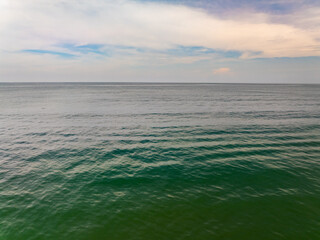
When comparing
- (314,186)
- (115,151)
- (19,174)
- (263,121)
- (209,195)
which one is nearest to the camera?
(209,195)

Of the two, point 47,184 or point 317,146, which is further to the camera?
point 317,146

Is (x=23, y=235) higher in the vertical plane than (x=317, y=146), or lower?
lower

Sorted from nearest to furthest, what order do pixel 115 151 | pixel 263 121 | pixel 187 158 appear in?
pixel 187 158 → pixel 115 151 → pixel 263 121

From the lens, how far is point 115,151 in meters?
31.3

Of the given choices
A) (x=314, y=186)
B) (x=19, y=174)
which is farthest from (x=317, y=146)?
(x=19, y=174)

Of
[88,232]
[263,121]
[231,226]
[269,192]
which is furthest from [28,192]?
[263,121]

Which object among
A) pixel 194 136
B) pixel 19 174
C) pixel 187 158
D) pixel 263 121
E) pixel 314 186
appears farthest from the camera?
pixel 263 121

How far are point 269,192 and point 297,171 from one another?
731 centimetres

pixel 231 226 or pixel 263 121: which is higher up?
pixel 263 121

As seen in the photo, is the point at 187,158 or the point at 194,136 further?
the point at 194,136

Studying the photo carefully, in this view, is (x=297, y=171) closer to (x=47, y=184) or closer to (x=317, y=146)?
(x=317, y=146)

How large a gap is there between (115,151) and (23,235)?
17.4 metres

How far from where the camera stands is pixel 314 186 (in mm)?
20781

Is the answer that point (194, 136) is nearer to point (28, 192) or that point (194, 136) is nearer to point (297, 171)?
point (297, 171)
